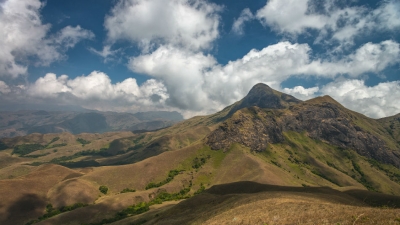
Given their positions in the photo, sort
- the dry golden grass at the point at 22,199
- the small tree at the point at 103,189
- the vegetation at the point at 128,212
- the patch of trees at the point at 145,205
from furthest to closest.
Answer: the small tree at the point at 103,189
the dry golden grass at the point at 22,199
the patch of trees at the point at 145,205
the vegetation at the point at 128,212

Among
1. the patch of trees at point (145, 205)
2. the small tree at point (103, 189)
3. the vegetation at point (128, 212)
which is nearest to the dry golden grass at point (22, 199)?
the small tree at point (103, 189)

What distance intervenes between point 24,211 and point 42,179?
45026 mm

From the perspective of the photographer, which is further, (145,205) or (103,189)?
(103,189)

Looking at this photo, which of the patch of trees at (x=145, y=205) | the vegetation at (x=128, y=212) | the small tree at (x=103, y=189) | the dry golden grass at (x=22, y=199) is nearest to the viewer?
the vegetation at (x=128, y=212)

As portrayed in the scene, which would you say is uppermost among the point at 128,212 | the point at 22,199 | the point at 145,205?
the point at 22,199

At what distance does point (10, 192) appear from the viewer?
527 feet

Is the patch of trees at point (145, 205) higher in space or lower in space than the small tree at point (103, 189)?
lower

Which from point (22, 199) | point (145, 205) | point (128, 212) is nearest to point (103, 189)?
point (22, 199)

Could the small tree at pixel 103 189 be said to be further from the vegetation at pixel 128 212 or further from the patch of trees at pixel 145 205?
the vegetation at pixel 128 212

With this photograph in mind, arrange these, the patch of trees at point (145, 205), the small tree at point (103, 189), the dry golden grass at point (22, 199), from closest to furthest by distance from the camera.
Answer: the patch of trees at point (145, 205) → the dry golden grass at point (22, 199) → the small tree at point (103, 189)

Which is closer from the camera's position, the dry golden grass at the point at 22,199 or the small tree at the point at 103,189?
the dry golden grass at the point at 22,199

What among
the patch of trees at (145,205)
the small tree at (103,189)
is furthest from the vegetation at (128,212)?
the small tree at (103,189)

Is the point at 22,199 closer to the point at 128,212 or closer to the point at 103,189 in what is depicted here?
the point at 103,189

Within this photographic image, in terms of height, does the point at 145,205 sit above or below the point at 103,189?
below
